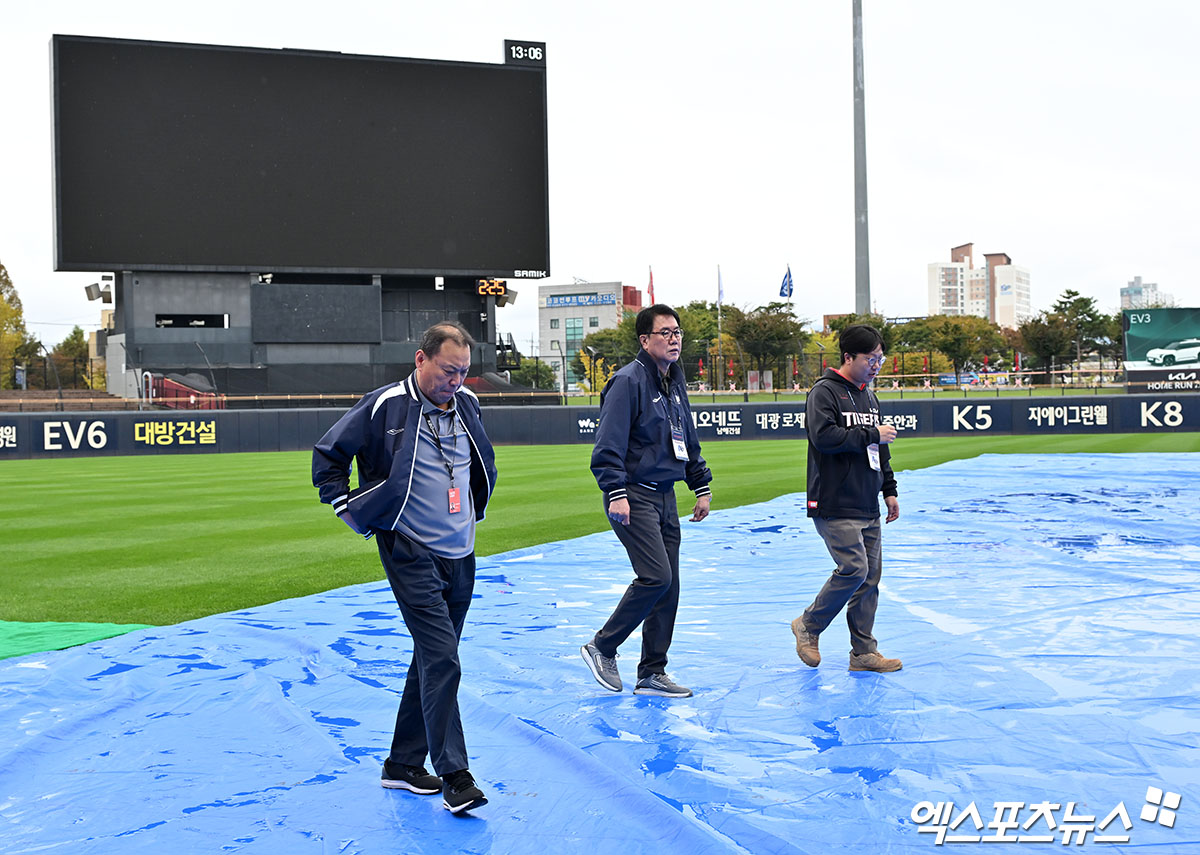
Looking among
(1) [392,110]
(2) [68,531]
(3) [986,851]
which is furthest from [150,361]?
(3) [986,851]

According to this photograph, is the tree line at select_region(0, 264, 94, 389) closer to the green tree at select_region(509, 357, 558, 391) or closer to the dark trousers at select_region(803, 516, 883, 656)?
the green tree at select_region(509, 357, 558, 391)

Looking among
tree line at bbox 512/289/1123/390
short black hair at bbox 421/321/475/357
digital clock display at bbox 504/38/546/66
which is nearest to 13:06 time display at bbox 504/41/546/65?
digital clock display at bbox 504/38/546/66

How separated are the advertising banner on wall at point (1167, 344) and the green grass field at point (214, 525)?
2119 cm

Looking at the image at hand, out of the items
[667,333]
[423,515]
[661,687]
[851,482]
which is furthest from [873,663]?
[423,515]

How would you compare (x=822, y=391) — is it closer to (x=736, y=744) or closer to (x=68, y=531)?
(x=736, y=744)

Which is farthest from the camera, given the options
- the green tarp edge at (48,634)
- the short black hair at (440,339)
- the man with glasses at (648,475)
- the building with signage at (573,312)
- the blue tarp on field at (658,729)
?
the building with signage at (573,312)

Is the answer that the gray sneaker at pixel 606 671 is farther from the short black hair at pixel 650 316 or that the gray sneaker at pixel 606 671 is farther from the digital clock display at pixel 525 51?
the digital clock display at pixel 525 51

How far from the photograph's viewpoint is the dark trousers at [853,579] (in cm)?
594

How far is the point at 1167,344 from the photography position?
46969mm

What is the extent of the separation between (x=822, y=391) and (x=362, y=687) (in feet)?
10.0

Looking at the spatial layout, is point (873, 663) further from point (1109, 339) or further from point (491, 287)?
point (1109, 339)

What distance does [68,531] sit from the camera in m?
13.5

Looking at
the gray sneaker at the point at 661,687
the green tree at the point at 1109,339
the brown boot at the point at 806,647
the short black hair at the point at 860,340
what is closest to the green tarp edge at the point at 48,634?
the gray sneaker at the point at 661,687

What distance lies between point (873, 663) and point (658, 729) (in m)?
1.60
